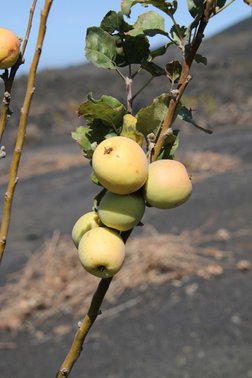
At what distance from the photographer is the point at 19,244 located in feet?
20.0

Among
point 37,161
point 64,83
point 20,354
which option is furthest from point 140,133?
point 64,83

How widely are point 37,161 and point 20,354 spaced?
7663 millimetres

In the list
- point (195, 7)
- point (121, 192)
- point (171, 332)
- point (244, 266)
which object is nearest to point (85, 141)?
point (121, 192)

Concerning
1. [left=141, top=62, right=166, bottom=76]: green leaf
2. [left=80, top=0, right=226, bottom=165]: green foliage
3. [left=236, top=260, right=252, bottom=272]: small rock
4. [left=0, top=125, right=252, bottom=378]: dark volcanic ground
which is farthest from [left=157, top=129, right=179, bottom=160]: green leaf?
[left=236, top=260, right=252, bottom=272]: small rock

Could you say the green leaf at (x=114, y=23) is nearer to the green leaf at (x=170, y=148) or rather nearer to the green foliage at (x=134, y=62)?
the green foliage at (x=134, y=62)

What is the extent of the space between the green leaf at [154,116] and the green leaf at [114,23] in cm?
14

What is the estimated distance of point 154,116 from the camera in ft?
2.75

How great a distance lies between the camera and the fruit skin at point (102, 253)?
774 millimetres

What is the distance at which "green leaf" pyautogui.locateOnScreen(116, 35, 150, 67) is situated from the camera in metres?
0.89

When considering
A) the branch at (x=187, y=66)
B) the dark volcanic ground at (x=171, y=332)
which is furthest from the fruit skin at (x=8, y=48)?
the dark volcanic ground at (x=171, y=332)

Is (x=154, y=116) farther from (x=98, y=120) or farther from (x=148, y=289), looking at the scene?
(x=148, y=289)

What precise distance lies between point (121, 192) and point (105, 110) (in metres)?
0.13

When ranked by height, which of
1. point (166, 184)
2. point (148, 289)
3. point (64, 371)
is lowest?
point (148, 289)

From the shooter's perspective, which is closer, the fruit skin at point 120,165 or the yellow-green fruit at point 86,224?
the fruit skin at point 120,165
